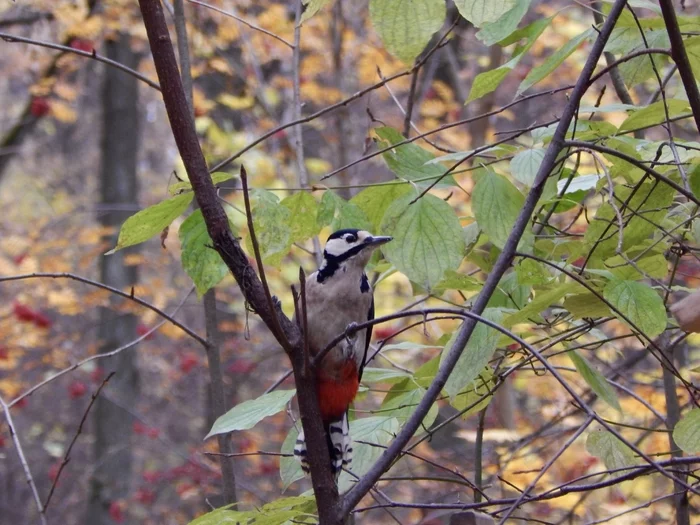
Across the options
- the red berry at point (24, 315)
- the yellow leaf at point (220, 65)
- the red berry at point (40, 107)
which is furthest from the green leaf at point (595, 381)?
the red berry at point (40, 107)

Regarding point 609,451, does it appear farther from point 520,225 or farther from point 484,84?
point 484,84

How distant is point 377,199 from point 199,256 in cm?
48

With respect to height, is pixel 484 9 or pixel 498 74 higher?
pixel 498 74

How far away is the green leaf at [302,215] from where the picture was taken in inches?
76.2

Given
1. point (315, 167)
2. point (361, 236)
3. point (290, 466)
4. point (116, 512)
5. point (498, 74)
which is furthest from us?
point (116, 512)

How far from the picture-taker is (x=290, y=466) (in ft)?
6.92

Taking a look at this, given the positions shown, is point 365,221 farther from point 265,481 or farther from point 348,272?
point 265,481

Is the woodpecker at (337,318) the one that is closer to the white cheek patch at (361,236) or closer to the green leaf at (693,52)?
the white cheek patch at (361,236)

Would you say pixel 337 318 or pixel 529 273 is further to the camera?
pixel 337 318

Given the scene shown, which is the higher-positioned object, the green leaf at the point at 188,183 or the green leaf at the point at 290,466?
the green leaf at the point at 188,183

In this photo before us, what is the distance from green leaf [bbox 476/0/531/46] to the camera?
5.30 ft

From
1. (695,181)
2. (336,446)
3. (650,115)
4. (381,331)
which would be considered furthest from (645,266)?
(381,331)

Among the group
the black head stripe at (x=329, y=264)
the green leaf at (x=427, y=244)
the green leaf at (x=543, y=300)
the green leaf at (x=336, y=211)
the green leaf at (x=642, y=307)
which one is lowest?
the green leaf at (x=642, y=307)

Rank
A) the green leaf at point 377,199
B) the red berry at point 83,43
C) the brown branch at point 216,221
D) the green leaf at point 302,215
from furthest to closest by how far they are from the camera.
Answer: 1. the red berry at point 83,43
2. the green leaf at point 377,199
3. the green leaf at point 302,215
4. the brown branch at point 216,221
